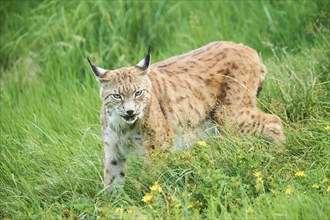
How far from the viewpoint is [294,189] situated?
5.98 metres

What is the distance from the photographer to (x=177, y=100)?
293 inches

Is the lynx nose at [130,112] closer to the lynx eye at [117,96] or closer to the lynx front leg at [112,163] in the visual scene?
the lynx eye at [117,96]

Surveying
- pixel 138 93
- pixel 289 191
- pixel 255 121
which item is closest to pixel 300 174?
pixel 289 191

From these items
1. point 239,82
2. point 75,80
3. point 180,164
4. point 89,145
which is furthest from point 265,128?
point 75,80

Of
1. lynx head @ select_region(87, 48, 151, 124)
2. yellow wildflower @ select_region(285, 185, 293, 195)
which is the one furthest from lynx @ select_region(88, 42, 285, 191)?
yellow wildflower @ select_region(285, 185, 293, 195)

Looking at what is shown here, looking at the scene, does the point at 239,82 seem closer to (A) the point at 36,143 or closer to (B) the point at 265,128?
(B) the point at 265,128

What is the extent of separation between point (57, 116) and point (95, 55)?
1752 millimetres

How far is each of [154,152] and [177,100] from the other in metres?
0.95

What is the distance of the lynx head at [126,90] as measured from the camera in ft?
21.9

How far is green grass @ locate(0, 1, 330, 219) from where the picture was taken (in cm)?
620

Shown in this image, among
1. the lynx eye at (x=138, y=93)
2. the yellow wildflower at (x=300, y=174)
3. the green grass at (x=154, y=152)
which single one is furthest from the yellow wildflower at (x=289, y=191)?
the lynx eye at (x=138, y=93)

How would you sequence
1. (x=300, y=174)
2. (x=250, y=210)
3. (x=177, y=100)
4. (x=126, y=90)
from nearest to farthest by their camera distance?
1. (x=250, y=210)
2. (x=300, y=174)
3. (x=126, y=90)
4. (x=177, y=100)

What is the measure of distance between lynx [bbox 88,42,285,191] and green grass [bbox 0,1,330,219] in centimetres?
20

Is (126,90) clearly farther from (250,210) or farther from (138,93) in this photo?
(250,210)
